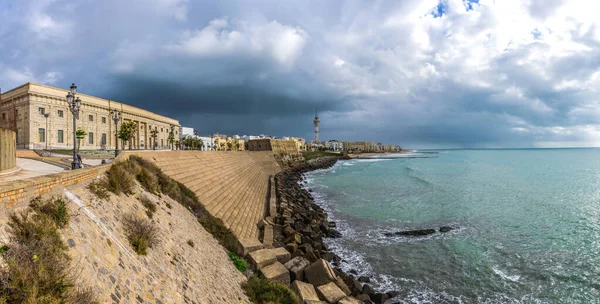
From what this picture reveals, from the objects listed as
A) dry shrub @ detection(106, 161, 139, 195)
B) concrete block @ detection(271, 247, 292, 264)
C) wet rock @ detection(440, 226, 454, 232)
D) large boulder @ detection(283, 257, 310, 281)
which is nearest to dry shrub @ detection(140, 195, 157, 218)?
dry shrub @ detection(106, 161, 139, 195)

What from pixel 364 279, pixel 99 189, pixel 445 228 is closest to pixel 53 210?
pixel 99 189

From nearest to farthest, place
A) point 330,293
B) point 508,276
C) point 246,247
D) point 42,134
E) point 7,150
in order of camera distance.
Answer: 1. point 330,293
2. point 246,247
3. point 508,276
4. point 7,150
5. point 42,134

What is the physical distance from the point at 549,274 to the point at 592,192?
3244 centimetres

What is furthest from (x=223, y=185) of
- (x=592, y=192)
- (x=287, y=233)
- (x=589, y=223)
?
(x=592, y=192)

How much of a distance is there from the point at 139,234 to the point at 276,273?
4.48 metres

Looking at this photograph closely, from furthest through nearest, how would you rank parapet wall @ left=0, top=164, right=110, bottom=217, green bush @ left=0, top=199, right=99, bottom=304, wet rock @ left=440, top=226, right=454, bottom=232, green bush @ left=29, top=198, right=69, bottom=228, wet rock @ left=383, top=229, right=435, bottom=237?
wet rock @ left=440, top=226, right=454, bottom=232 → wet rock @ left=383, top=229, right=435, bottom=237 → green bush @ left=29, top=198, right=69, bottom=228 → parapet wall @ left=0, top=164, right=110, bottom=217 → green bush @ left=0, top=199, right=99, bottom=304

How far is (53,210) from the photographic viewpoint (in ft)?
16.9

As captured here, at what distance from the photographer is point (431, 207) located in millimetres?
Answer: 24969

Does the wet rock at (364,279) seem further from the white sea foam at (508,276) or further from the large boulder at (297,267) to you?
the white sea foam at (508,276)

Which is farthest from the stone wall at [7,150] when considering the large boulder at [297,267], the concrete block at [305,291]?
the concrete block at [305,291]

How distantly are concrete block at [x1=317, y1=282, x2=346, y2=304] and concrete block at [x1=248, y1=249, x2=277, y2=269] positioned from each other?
2.01m

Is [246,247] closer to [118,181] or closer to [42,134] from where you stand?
[118,181]

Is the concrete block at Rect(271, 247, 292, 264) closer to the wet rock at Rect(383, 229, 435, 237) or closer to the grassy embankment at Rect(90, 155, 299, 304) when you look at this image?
the grassy embankment at Rect(90, 155, 299, 304)

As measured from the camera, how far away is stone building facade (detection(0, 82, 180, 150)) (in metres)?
37.4
